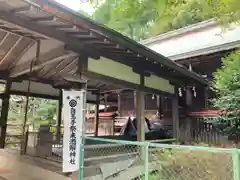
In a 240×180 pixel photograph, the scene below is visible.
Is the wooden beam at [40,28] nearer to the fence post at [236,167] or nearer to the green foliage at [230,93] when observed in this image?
the fence post at [236,167]

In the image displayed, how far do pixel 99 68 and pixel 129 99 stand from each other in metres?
6.82

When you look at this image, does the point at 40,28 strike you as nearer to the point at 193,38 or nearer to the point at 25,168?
the point at 25,168

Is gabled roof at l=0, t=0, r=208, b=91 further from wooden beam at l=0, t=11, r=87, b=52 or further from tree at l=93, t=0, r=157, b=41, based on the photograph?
tree at l=93, t=0, r=157, b=41

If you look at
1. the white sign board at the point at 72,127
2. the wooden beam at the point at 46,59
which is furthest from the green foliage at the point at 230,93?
the wooden beam at the point at 46,59

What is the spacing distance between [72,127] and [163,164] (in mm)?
2114

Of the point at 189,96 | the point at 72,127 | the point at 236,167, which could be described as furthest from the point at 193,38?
the point at 236,167

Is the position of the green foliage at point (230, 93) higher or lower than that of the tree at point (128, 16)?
lower

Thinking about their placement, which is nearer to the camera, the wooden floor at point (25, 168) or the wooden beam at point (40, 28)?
the wooden beam at point (40, 28)

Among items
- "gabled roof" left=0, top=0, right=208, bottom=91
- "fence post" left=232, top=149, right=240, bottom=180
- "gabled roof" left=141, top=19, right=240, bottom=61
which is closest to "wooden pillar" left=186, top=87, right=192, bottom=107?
"gabled roof" left=141, top=19, right=240, bottom=61

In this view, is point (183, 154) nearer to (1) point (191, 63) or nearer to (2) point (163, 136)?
(2) point (163, 136)

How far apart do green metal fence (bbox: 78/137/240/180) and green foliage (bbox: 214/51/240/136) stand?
2223mm

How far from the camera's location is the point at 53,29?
434 cm

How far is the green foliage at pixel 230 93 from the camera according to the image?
19.9 feet

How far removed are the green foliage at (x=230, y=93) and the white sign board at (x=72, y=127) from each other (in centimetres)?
404
